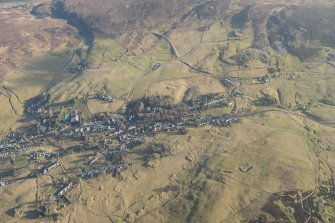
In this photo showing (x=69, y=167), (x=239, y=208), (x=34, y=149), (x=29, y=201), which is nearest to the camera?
(x=239, y=208)

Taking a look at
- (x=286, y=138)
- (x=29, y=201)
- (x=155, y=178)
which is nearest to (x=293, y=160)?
(x=286, y=138)

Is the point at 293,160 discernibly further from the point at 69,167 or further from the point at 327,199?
the point at 69,167

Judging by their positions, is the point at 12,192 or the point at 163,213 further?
the point at 12,192

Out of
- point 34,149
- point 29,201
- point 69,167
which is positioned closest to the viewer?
point 29,201

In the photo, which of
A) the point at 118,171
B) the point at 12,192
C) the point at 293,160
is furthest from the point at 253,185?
the point at 12,192

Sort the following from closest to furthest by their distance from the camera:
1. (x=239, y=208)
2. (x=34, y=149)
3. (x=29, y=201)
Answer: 1. (x=239, y=208)
2. (x=29, y=201)
3. (x=34, y=149)

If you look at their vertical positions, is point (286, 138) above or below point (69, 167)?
above

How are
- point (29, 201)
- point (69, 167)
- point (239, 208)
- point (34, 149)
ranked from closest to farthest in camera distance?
point (239, 208)
point (29, 201)
point (69, 167)
point (34, 149)

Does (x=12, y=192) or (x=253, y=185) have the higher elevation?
(x=253, y=185)

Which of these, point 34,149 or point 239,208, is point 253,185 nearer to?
point 239,208
